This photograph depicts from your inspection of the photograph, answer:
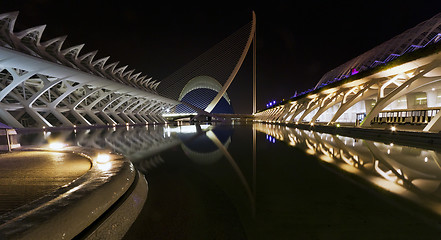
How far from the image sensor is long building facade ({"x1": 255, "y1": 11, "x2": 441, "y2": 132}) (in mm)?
10027

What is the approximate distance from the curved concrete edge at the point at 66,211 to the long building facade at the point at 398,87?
37.6ft

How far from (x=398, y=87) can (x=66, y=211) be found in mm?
14567

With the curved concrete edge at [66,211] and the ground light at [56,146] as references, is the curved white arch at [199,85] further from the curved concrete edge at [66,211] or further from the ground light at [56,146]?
the curved concrete edge at [66,211]

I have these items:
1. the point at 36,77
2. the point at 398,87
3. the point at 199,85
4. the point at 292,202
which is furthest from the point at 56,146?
the point at 199,85

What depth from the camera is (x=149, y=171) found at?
393cm

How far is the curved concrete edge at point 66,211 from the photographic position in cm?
139

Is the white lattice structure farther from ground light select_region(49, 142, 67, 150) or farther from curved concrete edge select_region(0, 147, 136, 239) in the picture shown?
curved concrete edge select_region(0, 147, 136, 239)

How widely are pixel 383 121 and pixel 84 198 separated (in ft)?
80.8

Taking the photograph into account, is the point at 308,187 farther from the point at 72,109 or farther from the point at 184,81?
the point at 184,81

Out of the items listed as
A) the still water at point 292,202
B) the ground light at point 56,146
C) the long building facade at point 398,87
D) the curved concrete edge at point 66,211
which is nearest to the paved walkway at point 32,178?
the curved concrete edge at point 66,211

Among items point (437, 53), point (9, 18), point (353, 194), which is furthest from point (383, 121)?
point (9, 18)

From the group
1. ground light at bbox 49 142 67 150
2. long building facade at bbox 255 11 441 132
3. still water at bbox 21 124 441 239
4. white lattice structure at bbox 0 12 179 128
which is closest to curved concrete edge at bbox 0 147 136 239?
still water at bbox 21 124 441 239

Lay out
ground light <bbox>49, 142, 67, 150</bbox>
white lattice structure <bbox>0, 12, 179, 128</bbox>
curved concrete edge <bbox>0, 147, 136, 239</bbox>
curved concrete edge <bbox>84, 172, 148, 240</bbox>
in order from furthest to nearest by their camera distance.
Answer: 1. white lattice structure <bbox>0, 12, 179, 128</bbox>
2. ground light <bbox>49, 142, 67, 150</bbox>
3. curved concrete edge <bbox>84, 172, 148, 240</bbox>
4. curved concrete edge <bbox>0, 147, 136, 239</bbox>

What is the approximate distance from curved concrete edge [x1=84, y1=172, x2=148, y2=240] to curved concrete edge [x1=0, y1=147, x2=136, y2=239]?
0.07m
